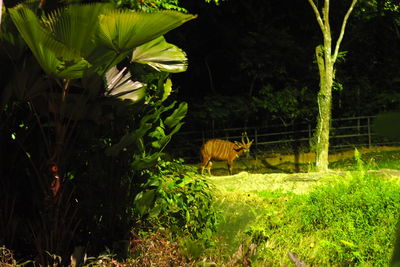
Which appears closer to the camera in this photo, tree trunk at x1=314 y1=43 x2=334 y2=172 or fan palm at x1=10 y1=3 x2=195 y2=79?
fan palm at x1=10 y1=3 x2=195 y2=79

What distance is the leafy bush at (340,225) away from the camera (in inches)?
220

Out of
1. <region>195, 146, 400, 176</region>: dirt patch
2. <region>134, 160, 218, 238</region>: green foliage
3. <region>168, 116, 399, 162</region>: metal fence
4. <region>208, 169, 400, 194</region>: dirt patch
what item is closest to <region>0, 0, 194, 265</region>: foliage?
<region>134, 160, 218, 238</region>: green foliage

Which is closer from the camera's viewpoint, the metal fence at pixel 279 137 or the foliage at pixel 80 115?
the foliage at pixel 80 115

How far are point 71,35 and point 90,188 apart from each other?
149cm

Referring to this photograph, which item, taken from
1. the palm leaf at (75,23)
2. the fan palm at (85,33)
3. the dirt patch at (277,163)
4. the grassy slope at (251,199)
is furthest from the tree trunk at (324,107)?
the palm leaf at (75,23)

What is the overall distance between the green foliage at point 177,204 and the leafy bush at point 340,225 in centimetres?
62

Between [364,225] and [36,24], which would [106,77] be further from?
[364,225]

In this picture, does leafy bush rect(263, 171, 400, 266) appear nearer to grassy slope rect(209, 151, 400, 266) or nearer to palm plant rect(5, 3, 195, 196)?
grassy slope rect(209, 151, 400, 266)

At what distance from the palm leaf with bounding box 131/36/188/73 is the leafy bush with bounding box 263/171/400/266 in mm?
1798

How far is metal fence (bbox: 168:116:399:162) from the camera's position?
1633cm

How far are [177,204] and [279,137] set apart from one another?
11321 millimetres

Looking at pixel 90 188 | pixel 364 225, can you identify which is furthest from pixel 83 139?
pixel 364 225

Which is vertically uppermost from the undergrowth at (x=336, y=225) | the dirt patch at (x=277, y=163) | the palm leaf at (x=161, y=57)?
the palm leaf at (x=161, y=57)

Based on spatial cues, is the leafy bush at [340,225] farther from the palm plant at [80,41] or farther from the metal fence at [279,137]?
the metal fence at [279,137]
